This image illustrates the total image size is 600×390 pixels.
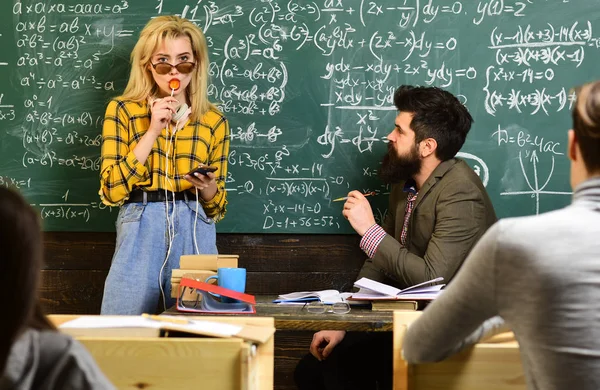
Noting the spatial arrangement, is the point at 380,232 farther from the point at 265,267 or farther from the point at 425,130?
the point at 265,267

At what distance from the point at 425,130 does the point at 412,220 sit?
1.38 ft

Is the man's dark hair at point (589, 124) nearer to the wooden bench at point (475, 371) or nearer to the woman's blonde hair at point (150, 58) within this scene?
the wooden bench at point (475, 371)

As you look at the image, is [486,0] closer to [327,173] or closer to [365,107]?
[365,107]

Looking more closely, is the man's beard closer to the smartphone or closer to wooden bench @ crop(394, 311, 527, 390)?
the smartphone

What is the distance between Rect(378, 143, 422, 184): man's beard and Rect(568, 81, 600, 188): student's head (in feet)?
6.48

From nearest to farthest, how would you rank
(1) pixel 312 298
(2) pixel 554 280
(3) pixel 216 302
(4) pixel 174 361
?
(2) pixel 554 280
(4) pixel 174 361
(3) pixel 216 302
(1) pixel 312 298

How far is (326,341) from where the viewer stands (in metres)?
3.27

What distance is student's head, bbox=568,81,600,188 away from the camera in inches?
54.1

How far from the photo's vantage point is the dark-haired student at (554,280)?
4.46 ft

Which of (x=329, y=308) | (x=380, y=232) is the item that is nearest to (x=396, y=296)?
(x=329, y=308)

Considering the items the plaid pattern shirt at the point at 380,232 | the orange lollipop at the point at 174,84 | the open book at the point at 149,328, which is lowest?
the open book at the point at 149,328

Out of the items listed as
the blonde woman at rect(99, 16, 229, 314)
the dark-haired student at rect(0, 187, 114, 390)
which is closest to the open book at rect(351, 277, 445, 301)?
the blonde woman at rect(99, 16, 229, 314)

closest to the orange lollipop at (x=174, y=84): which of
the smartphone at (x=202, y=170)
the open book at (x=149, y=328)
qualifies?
the smartphone at (x=202, y=170)

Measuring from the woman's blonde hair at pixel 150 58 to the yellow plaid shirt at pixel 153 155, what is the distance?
0.18ft
